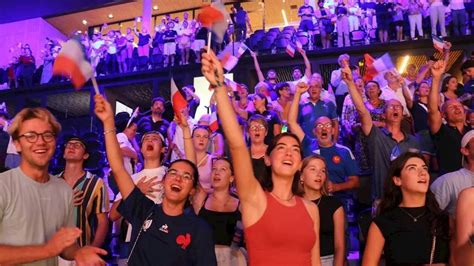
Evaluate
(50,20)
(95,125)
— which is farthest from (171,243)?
(50,20)

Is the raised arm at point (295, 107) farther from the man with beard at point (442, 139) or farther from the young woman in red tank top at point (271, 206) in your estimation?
the young woman in red tank top at point (271, 206)

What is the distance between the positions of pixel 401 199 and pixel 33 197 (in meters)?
2.04

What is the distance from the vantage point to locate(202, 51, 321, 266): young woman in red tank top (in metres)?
2.13

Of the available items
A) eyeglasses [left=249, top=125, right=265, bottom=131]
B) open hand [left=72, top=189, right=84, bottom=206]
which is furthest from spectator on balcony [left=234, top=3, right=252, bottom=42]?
open hand [left=72, top=189, right=84, bottom=206]

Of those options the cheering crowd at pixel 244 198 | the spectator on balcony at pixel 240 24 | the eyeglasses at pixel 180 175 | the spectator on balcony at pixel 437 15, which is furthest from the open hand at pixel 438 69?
the spectator on balcony at pixel 240 24

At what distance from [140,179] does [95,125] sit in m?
9.10

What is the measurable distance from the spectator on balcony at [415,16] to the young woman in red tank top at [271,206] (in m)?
9.16

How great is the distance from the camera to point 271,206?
7.65ft

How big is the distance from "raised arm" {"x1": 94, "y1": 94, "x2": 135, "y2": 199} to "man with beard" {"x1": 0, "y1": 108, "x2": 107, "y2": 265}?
360 mm

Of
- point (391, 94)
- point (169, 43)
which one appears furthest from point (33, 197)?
point (169, 43)

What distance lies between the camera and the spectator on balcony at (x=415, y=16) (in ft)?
34.7

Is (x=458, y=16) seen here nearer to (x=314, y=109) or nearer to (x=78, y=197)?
(x=314, y=109)

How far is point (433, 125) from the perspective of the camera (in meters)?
4.04

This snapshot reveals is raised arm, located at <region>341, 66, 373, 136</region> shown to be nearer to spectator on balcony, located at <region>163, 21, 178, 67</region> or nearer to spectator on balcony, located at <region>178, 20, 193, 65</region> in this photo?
spectator on balcony, located at <region>178, 20, 193, 65</region>
